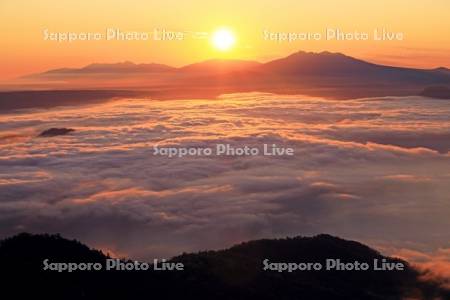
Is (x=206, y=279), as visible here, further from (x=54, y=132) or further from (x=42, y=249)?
(x=54, y=132)

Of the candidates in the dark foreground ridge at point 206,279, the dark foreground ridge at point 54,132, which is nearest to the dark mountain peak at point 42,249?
the dark foreground ridge at point 206,279

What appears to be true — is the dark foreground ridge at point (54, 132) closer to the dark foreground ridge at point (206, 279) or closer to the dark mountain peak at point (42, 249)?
the dark foreground ridge at point (206, 279)

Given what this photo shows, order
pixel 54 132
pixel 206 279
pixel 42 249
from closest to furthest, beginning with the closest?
1. pixel 42 249
2. pixel 206 279
3. pixel 54 132

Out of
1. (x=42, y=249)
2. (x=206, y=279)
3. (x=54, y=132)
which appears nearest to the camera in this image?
(x=42, y=249)

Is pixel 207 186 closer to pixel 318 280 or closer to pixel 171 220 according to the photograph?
pixel 171 220

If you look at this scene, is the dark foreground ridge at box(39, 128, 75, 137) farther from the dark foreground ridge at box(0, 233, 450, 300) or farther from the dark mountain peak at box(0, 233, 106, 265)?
the dark mountain peak at box(0, 233, 106, 265)

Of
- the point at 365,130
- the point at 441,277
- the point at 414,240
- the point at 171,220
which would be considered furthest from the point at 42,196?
the point at 365,130

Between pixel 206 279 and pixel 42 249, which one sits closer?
pixel 42 249

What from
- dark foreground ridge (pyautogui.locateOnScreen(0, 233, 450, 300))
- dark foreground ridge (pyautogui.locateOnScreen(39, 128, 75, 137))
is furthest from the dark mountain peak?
dark foreground ridge (pyautogui.locateOnScreen(39, 128, 75, 137))

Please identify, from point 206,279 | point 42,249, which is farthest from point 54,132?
point 206,279
